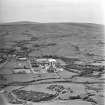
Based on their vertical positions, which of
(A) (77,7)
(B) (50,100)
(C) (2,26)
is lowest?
(B) (50,100)

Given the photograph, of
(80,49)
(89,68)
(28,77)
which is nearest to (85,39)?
(80,49)

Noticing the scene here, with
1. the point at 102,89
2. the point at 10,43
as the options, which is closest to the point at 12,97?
the point at 10,43

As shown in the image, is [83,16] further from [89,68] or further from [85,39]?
[89,68]

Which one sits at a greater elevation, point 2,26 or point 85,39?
point 2,26

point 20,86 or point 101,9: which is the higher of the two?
point 101,9

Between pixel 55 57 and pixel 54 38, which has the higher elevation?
pixel 54 38

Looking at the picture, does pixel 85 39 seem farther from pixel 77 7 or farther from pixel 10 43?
pixel 10 43
